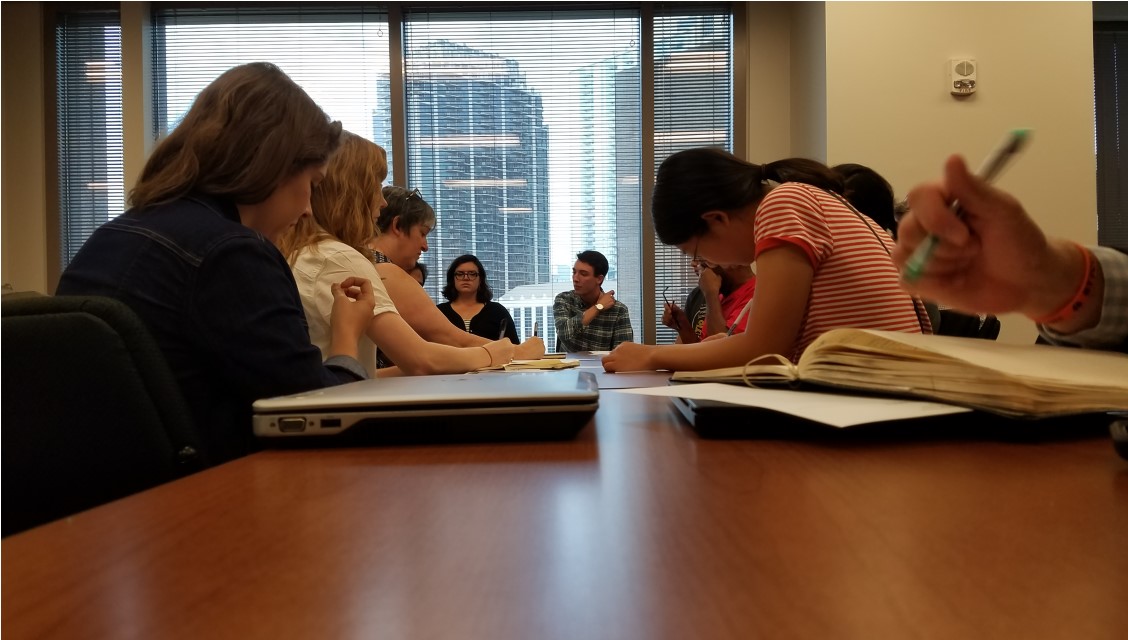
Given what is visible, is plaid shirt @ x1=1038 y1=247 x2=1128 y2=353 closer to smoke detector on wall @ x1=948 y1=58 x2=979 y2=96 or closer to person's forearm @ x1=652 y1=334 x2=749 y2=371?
person's forearm @ x1=652 y1=334 x2=749 y2=371

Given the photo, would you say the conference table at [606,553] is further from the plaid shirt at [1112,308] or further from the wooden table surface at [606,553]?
the plaid shirt at [1112,308]

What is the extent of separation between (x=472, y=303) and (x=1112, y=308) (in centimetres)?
333

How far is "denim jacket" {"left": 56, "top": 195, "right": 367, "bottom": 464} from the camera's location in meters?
0.87

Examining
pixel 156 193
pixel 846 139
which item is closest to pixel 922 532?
pixel 156 193

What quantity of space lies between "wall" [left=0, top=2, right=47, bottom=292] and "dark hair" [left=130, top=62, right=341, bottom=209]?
3622 millimetres

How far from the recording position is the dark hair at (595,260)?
3.90 m

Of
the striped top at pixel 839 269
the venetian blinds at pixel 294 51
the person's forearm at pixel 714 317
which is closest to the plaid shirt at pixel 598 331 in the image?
the person's forearm at pixel 714 317

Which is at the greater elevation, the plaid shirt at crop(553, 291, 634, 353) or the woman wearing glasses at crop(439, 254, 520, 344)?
the woman wearing glasses at crop(439, 254, 520, 344)

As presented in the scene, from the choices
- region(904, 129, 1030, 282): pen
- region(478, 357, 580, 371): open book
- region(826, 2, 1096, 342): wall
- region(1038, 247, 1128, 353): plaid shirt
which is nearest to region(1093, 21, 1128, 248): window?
region(826, 2, 1096, 342): wall

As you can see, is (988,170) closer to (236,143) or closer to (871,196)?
(236,143)

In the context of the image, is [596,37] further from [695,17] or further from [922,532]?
[922,532]

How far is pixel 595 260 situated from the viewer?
3.92m

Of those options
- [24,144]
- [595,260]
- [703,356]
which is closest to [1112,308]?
[703,356]

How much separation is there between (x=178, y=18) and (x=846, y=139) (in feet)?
11.4
